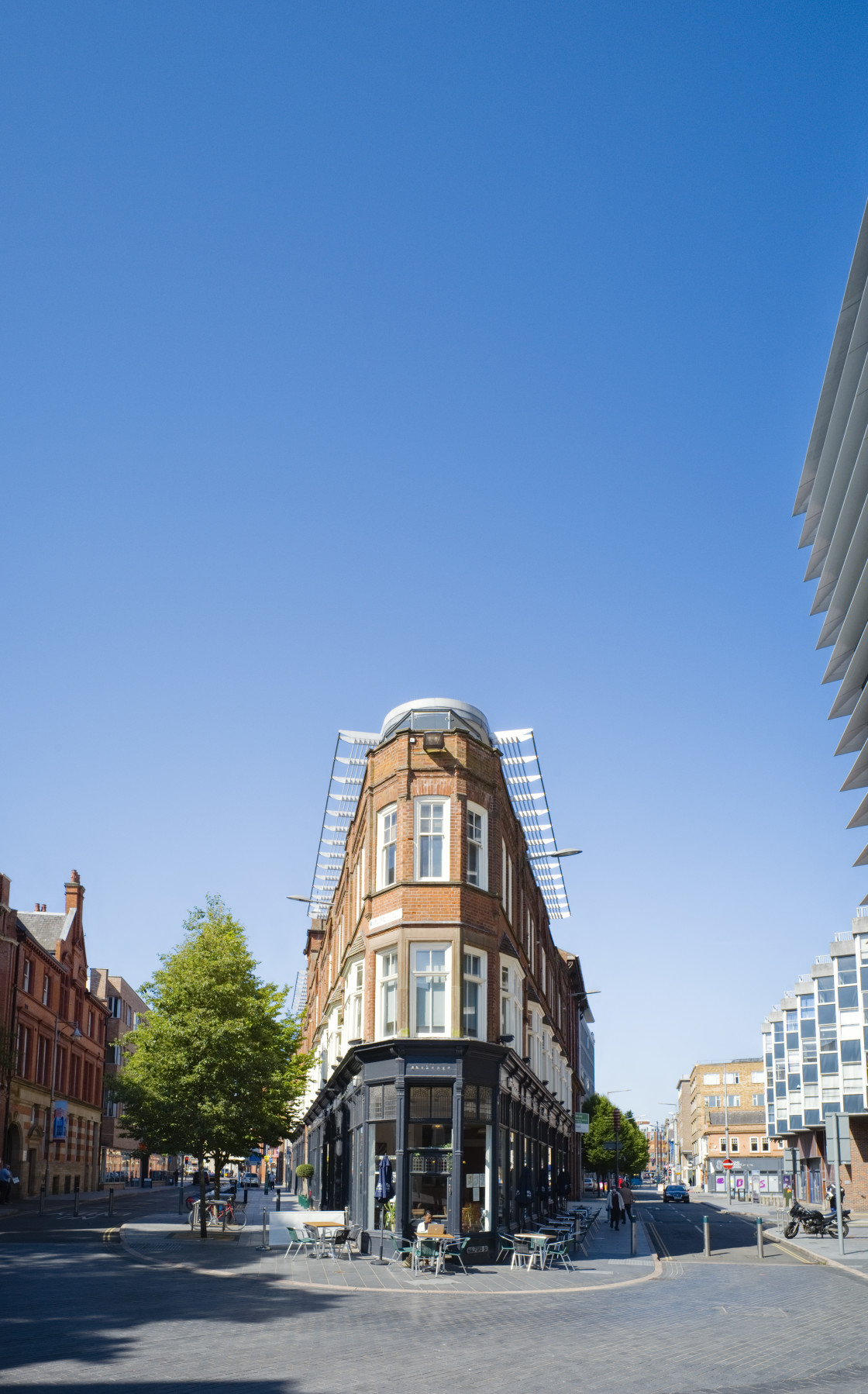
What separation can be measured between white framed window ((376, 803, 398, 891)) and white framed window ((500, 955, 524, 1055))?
4009 mm

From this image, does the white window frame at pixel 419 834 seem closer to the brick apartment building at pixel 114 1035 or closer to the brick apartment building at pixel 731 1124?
the brick apartment building at pixel 114 1035

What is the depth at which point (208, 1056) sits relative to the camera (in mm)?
33719

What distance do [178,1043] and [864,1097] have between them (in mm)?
45533

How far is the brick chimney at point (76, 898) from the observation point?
7662 centimetres

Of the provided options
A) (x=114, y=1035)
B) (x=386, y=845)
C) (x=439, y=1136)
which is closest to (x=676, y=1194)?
(x=114, y=1035)

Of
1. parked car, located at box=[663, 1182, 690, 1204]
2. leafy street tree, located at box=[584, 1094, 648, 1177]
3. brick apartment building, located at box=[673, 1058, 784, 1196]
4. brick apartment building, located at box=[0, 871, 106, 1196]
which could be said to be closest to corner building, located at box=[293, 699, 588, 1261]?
brick apartment building, located at box=[0, 871, 106, 1196]

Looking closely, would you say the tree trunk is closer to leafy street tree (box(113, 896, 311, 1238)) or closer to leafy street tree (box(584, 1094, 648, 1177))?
leafy street tree (box(113, 896, 311, 1238))

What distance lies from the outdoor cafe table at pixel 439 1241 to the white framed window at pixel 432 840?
8.11 meters

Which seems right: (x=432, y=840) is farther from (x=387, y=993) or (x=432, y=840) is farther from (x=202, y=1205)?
(x=202, y=1205)

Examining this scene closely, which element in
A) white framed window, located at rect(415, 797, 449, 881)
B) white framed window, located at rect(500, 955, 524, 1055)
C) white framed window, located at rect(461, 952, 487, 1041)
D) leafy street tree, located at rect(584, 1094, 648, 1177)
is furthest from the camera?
leafy street tree, located at rect(584, 1094, 648, 1177)

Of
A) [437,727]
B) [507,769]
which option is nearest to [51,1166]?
[507,769]

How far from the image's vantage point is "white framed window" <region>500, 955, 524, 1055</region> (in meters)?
33.0

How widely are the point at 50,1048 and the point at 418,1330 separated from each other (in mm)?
54654

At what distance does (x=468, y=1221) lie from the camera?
28.7 meters
